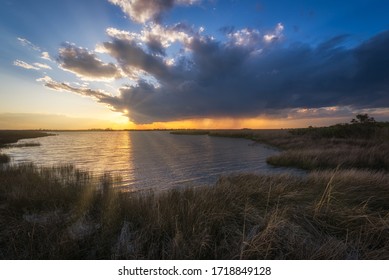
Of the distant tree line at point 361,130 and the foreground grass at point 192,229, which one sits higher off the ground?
the distant tree line at point 361,130

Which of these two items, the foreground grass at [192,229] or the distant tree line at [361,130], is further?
the distant tree line at [361,130]

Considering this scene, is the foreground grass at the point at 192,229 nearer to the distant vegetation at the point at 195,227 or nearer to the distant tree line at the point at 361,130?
the distant vegetation at the point at 195,227

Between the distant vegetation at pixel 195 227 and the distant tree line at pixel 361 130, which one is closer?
the distant vegetation at pixel 195 227

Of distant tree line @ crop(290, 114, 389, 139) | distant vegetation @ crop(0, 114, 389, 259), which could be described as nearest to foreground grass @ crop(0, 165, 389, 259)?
distant vegetation @ crop(0, 114, 389, 259)

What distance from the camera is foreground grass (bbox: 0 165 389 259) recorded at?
4.06 meters

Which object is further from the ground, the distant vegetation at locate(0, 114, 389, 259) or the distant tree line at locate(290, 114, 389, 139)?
the distant tree line at locate(290, 114, 389, 139)

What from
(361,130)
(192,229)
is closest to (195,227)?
(192,229)

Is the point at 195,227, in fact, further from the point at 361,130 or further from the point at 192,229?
the point at 361,130

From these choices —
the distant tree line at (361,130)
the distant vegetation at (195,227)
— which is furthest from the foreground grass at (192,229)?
the distant tree line at (361,130)

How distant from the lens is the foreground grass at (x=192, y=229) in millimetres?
4057

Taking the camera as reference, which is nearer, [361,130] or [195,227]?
[195,227]

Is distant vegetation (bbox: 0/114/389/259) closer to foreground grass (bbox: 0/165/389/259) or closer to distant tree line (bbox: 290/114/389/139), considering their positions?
foreground grass (bbox: 0/165/389/259)

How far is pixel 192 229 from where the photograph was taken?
4793 millimetres
